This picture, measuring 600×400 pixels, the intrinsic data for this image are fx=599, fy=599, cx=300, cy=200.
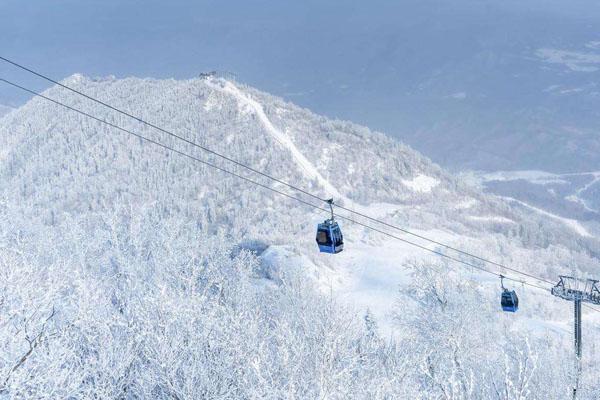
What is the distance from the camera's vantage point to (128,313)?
23219 millimetres

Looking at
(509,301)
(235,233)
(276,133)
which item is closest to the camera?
(509,301)

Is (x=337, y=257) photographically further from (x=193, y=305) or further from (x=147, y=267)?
(x=193, y=305)

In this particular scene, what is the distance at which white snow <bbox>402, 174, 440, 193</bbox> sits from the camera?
401 ft

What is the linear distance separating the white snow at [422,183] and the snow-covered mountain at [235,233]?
0.40 meters

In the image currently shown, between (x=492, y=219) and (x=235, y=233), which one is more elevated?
(x=492, y=219)

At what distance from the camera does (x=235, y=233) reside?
291ft

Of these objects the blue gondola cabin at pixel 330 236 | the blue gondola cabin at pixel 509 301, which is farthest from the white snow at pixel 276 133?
the blue gondola cabin at pixel 330 236

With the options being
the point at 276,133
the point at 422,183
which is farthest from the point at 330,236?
the point at 422,183

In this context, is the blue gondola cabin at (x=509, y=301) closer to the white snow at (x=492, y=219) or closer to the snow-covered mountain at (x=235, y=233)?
the snow-covered mountain at (x=235, y=233)

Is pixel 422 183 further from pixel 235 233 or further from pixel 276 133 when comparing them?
pixel 235 233

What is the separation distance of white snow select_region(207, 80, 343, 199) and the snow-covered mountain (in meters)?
0.45

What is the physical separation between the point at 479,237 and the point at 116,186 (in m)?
65.2

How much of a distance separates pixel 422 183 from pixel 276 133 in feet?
105

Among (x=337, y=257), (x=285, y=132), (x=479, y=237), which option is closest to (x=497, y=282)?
(x=337, y=257)
